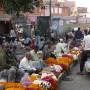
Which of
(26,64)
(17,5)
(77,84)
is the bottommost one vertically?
(77,84)

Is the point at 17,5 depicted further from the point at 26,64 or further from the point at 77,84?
the point at 77,84

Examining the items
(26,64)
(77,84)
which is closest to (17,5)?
(26,64)

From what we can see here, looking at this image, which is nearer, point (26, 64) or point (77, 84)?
point (26, 64)

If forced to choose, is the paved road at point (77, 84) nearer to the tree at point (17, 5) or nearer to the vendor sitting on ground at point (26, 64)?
the vendor sitting on ground at point (26, 64)

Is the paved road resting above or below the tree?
below

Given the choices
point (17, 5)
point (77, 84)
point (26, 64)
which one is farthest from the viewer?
point (77, 84)

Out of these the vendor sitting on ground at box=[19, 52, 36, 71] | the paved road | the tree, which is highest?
the tree

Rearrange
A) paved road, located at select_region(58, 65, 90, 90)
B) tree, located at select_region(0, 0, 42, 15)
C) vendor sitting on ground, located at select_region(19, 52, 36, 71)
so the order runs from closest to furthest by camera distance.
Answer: tree, located at select_region(0, 0, 42, 15)
paved road, located at select_region(58, 65, 90, 90)
vendor sitting on ground, located at select_region(19, 52, 36, 71)

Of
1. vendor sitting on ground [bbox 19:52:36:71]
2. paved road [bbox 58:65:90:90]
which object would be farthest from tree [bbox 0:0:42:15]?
paved road [bbox 58:65:90:90]

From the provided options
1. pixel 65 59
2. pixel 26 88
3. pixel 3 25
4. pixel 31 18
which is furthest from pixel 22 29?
pixel 26 88

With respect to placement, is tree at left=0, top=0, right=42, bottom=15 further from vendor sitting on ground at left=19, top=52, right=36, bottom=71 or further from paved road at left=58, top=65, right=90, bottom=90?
paved road at left=58, top=65, right=90, bottom=90

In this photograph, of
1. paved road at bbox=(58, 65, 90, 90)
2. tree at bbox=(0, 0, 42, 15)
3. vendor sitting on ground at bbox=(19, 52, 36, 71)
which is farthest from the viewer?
vendor sitting on ground at bbox=(19, 52, 36, 71)

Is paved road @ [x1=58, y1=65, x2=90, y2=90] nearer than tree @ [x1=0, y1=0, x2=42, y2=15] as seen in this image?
No

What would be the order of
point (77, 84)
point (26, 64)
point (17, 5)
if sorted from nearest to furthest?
point (17, 5)
point (26, 64)
point (77, 84)
